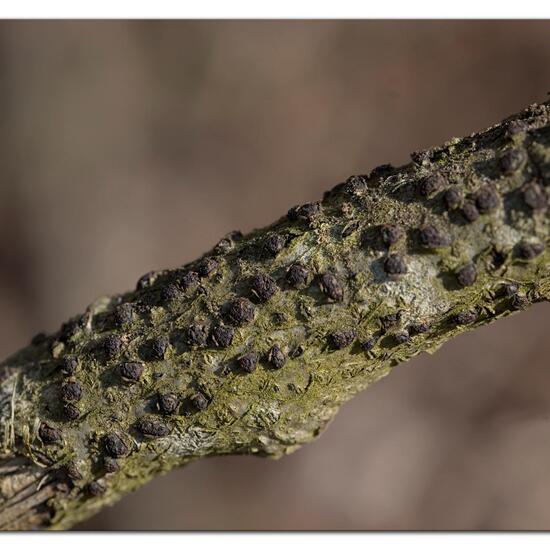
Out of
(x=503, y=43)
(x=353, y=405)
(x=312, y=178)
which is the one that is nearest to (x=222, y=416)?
(x=353, y=405)

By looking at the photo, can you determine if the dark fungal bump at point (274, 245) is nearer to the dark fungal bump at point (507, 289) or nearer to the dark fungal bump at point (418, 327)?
the dark fungal bump at point (418, 327)

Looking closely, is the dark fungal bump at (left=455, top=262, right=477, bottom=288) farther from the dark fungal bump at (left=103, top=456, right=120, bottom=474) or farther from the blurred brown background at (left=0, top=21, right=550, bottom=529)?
the blurred brown background at (left=0, top=21, right=550, bottom=529)

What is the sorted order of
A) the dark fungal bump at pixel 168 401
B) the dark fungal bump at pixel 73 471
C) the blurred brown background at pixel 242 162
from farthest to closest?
the blurred brown background at pixel 242 162, the dark fungal bump at pixel 73 471, the dark fungal bump at pixel 168 401

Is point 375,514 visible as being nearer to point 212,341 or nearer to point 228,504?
point 228,504

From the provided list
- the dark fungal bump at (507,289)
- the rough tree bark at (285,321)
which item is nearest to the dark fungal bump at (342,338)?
the rough tree bark at (285,321)

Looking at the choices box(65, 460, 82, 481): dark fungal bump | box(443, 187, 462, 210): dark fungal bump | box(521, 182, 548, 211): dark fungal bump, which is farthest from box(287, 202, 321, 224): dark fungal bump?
box(65, 460, 82, 481): dark fungal bump

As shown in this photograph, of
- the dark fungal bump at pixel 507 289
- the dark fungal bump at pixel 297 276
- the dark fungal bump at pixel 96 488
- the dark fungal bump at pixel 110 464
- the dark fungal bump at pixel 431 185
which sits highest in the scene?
the dark fungal bump at pixel 431 185

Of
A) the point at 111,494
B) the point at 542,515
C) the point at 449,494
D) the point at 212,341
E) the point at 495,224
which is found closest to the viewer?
the point at 495,224
